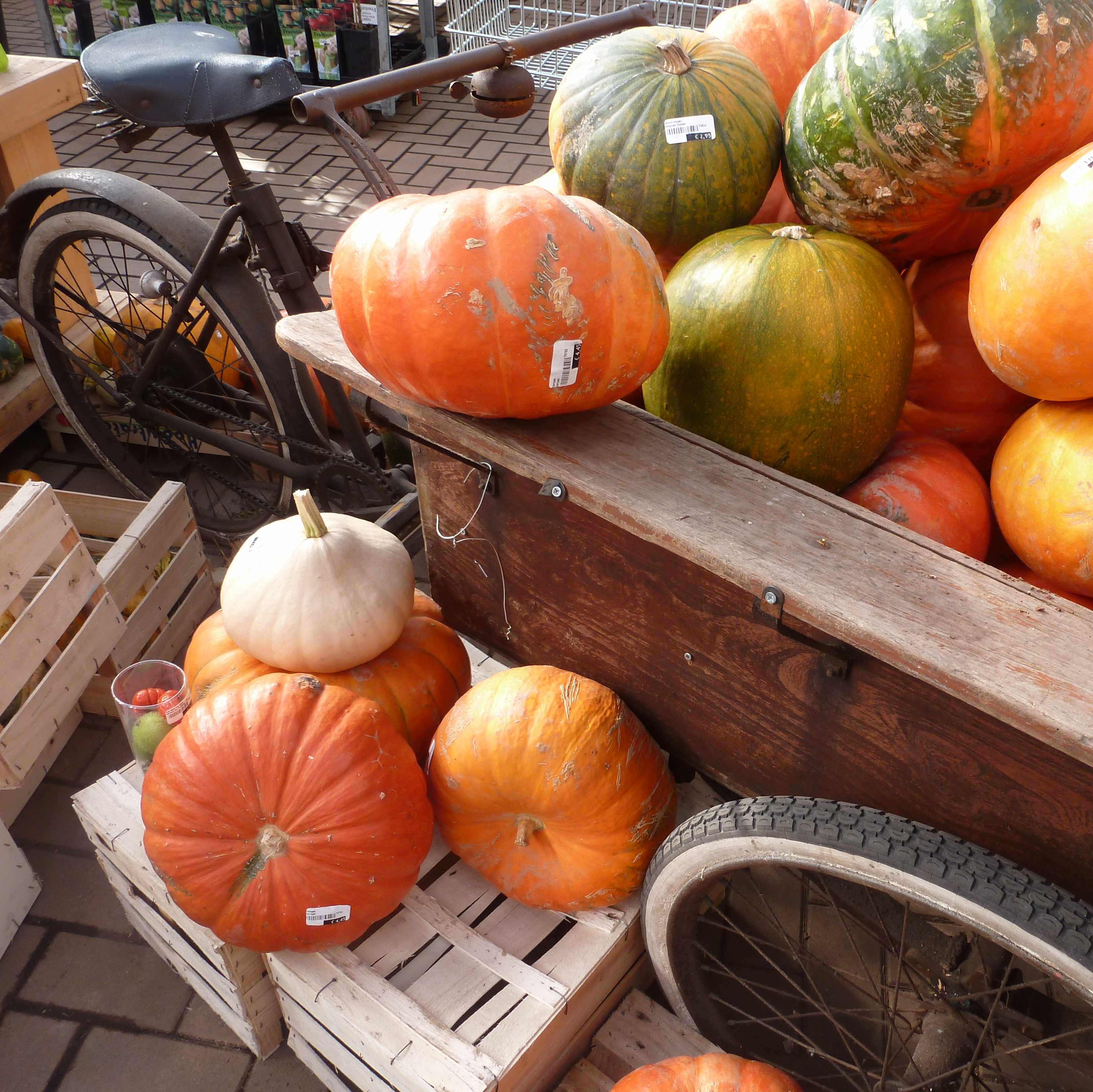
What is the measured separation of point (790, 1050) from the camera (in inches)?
68.2

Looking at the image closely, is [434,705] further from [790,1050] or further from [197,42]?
[197,42]

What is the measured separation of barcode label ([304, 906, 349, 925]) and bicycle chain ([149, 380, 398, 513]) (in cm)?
145

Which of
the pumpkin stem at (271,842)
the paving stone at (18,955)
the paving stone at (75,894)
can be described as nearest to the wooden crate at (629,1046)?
the pumpkin stem at (271,842)

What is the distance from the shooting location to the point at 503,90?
1.76 meters

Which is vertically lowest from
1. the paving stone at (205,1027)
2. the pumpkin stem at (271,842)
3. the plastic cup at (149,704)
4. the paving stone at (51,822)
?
the paving stone at (205,1027)

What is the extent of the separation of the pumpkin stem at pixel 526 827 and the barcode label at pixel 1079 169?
1163 mm

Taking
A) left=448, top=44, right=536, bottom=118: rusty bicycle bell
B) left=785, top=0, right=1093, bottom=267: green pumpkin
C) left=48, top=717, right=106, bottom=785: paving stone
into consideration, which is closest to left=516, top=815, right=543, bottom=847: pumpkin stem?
left=785, top=0, right=1093, bottom=267: green pumpkin

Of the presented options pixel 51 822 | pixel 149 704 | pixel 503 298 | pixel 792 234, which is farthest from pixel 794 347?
pixel 51 822

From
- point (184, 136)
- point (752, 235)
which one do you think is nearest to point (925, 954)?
point (752, 235)

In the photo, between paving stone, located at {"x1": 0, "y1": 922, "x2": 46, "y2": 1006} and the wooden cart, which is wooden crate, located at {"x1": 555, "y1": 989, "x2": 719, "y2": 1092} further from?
paving stone, located at {"x1": 0, "y1": 922, "x2": 46, "y2": 1006}

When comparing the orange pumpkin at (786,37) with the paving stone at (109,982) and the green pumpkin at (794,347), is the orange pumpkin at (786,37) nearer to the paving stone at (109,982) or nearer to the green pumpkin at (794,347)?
the green pumpkin at (794,347)

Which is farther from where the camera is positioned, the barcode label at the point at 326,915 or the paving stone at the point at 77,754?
the paving stone at the point at 77,754

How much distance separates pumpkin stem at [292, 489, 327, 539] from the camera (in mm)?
1562

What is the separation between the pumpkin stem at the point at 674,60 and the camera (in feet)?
4.90
